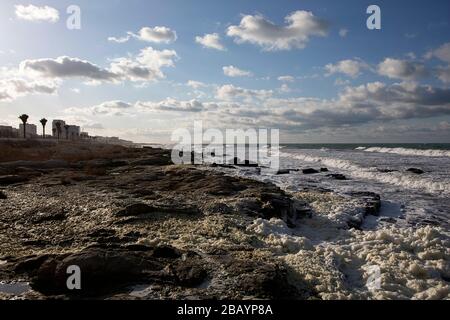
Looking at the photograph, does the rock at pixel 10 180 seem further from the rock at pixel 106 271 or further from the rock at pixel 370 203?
the rock at pixel 370 203

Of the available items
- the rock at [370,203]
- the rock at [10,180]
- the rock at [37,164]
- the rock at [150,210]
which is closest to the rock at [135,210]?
the rock at [150,210]

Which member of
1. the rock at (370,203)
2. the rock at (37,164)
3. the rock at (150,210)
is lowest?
the rock at (370,203)

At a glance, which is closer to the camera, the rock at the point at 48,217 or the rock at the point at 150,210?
the rock at the point at 150,210

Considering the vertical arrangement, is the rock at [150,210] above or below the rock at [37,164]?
below

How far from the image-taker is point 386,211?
1572 centimetres

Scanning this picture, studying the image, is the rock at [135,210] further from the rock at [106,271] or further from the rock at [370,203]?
the rock at [370,203]

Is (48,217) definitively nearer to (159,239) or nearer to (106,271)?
(159,239)

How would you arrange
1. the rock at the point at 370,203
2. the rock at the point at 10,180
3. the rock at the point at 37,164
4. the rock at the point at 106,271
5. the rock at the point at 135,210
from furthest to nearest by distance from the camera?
1. the rock at the point at 37,164
2. the rock at the point at 10,180
3. the rock at the point at 370,203
4. the rock at the point at 135,210
5. the rock at the point at 106,271

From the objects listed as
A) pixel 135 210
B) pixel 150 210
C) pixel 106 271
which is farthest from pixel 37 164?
pixel 106 271

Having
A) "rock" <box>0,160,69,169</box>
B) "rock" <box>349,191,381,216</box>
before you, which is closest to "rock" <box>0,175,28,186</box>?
"rock" <box>0,160,69,169</box>

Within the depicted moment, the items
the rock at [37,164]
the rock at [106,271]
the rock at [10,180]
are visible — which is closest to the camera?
the rock at [106,271]

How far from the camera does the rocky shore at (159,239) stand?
6.91m

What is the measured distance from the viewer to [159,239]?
31.8 ft
